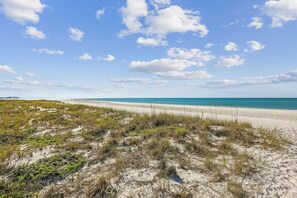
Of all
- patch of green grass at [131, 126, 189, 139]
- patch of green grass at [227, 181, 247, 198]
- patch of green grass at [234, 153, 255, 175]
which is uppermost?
patch of green grass at [131, 126, 189, 139]

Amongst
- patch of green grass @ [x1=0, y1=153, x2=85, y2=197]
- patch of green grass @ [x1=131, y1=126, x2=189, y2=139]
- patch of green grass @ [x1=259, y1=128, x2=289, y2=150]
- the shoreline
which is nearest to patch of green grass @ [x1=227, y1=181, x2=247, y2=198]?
patch of green grass @ [x1=259, y1=128, x2=289, y2=150]

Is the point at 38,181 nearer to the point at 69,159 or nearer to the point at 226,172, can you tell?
the point at 69,159

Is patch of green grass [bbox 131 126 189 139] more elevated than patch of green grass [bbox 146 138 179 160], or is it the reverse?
patch of green grass [bbox 131 126 189 139]

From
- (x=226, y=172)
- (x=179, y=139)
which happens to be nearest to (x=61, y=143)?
(x=179, y=139)

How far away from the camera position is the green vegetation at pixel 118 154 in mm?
5094

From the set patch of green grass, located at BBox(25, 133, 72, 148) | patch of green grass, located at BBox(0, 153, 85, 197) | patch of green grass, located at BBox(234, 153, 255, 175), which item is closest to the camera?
patch of green grass, located at BBox(0, 153, 85, 197)

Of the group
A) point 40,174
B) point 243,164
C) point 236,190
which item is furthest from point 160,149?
point 40,174

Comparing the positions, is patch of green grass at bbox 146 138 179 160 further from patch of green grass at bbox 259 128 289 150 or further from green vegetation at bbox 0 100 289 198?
patch of green grass at bbox 259 128 289 150

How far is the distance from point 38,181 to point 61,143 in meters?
2.99

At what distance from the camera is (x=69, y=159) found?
666 cm

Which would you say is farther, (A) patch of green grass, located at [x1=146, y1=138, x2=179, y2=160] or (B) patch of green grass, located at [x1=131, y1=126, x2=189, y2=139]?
(B) patch of green grass, located at [x1=131, y1=126, x2=189, y2=139]

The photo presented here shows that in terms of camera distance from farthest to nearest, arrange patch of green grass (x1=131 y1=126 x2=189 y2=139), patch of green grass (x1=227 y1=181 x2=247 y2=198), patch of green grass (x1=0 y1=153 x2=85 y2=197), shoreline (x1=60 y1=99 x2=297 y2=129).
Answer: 1. shoreline (x1=60 y1=99 x2=297 y2=129)
2. patch of green grass (x1=131 y1=126 x2=189 y2=139)
3. patch of green grass (x1=0 y1=153 x2=85 y2=197)
4. patch of green grass (x1=227 y1=181 x2=247 y2=198)

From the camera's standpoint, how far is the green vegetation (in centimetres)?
509

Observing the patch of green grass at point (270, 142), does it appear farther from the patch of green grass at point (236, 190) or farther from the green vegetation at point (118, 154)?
the patch of green grass at point (236, 190)
